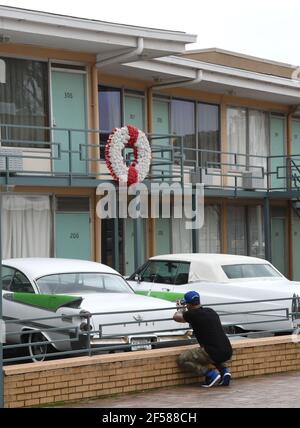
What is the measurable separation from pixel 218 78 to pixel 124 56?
4.43 meters

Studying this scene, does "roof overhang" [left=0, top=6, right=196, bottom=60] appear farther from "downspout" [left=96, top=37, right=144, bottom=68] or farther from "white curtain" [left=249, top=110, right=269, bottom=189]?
"white curtain" [left=249, top=110, right=269, bottom=189]

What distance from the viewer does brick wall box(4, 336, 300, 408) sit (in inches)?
411

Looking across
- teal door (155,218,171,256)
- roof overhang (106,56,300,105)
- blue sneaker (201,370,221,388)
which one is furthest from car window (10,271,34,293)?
teal door (155,218,171,256)

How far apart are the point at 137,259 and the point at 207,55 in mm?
8633

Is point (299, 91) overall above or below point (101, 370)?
above

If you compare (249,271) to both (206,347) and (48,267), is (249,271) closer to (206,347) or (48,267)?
(48,267)

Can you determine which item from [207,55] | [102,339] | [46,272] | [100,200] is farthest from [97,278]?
[207,55]

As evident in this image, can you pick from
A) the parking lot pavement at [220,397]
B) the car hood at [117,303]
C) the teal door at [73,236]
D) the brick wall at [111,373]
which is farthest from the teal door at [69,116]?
the parking lot pavement at [220,397]

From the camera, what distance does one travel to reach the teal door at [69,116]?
64.5 ft

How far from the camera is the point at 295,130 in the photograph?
28.7 m

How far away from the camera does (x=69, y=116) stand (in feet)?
65.7

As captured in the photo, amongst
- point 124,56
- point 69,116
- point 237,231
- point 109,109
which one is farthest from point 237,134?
point 69,116

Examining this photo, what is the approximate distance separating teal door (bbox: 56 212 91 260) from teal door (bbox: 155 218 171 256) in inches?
124
